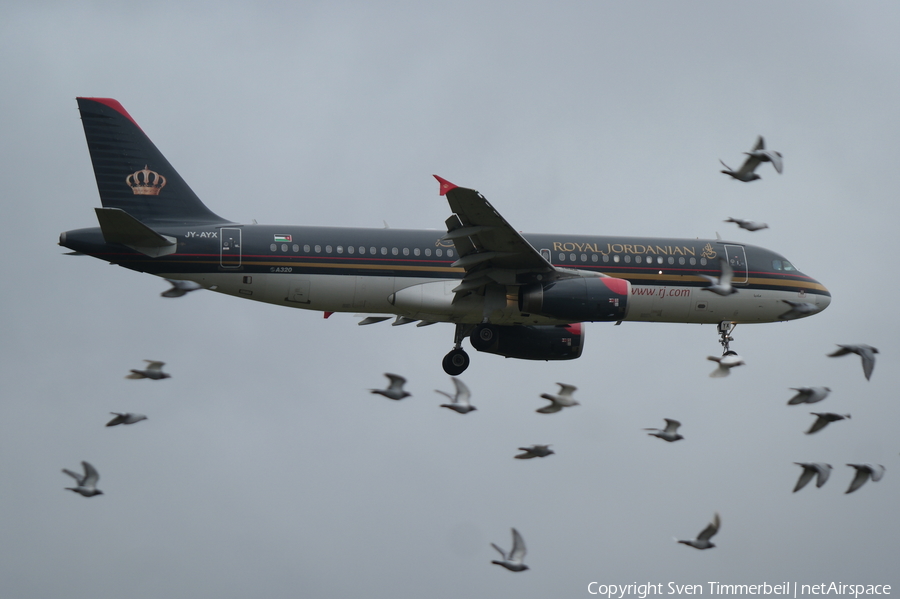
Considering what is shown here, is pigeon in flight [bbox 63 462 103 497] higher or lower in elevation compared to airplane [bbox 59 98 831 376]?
lower

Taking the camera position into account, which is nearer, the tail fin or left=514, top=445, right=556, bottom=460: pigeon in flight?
left=514, top=445, right=556, bottom=460: pigeon in flight

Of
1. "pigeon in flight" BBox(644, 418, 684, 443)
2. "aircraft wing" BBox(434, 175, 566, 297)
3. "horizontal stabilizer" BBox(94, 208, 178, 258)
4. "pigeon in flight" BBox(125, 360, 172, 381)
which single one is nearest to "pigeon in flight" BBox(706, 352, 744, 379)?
"pigeon in flight" BBox(644, 418, 684, 443)

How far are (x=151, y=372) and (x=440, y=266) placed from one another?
11461mm

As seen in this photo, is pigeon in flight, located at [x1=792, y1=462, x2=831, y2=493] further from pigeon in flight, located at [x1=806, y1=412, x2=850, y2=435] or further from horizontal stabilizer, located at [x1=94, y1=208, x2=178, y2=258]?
horizontal stabilizer, located at [x1=94, y1=208, x2=178, y2=258]

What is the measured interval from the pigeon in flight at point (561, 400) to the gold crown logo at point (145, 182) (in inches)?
583

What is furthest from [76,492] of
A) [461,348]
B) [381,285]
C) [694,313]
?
[694,313]

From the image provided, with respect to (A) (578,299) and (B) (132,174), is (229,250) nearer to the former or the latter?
(B) (132,174)

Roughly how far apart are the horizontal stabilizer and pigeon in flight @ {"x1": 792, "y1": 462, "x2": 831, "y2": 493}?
60.3 ft

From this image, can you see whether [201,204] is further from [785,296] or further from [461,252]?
[785,296]

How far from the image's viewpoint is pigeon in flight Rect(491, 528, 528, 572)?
18.9 metres

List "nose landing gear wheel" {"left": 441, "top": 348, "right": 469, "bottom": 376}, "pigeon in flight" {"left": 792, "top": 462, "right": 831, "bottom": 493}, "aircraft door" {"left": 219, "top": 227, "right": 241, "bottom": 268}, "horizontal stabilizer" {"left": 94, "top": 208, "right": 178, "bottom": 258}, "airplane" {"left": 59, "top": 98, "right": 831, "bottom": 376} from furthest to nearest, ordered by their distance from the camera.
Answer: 1. "nose landing gear wheel" {"left": 441, "top": 348, "right": 469, "bottom": 376}
2. "aircraft door" {"left": 219, "top": 227, "right": 241, "bottom": 268}
3. "airplane" {"left": 59, "top": 98, "right": 831, "bottom": 376}
4. "horizontal stabilizer" {"left": 94, "top": 208, "right": 178, "bottom": 258}
5. "pigeon in flight" {"left": 792, "top": 462, "right": 831, "bottom": 493}

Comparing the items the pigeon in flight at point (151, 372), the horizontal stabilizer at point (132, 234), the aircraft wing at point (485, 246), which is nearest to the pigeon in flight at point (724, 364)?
the aircraft wing at point (485, 246)

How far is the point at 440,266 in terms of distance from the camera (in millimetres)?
31297

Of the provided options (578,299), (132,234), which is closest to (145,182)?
(132,234)
